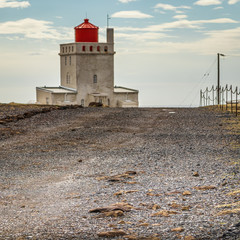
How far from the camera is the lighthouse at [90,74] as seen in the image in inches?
1918

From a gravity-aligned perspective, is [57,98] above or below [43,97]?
below

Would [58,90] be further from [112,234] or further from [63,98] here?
[112,234]

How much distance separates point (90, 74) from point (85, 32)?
4454mm

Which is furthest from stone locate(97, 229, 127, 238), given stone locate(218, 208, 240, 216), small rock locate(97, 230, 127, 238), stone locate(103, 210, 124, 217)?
stone locate(218, 208, 240, 216)

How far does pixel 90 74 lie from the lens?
164 feet

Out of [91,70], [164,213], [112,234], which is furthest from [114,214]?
[91,70]

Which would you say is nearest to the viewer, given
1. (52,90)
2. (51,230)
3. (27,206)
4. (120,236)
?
(120,236)

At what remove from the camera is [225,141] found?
40.3ft

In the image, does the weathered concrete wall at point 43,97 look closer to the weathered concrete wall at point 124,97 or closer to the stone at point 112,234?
the weathered concrete wall at point 124,97

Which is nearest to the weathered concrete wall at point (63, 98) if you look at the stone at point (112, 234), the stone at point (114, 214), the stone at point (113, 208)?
the stone at point (113, 208)

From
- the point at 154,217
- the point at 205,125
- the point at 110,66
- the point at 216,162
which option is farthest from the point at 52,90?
the point at 154,217

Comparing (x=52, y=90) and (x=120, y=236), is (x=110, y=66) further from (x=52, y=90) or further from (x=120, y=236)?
(x=120, y=236)

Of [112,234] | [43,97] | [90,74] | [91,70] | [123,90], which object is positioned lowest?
[112,234]

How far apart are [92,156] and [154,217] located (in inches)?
201
